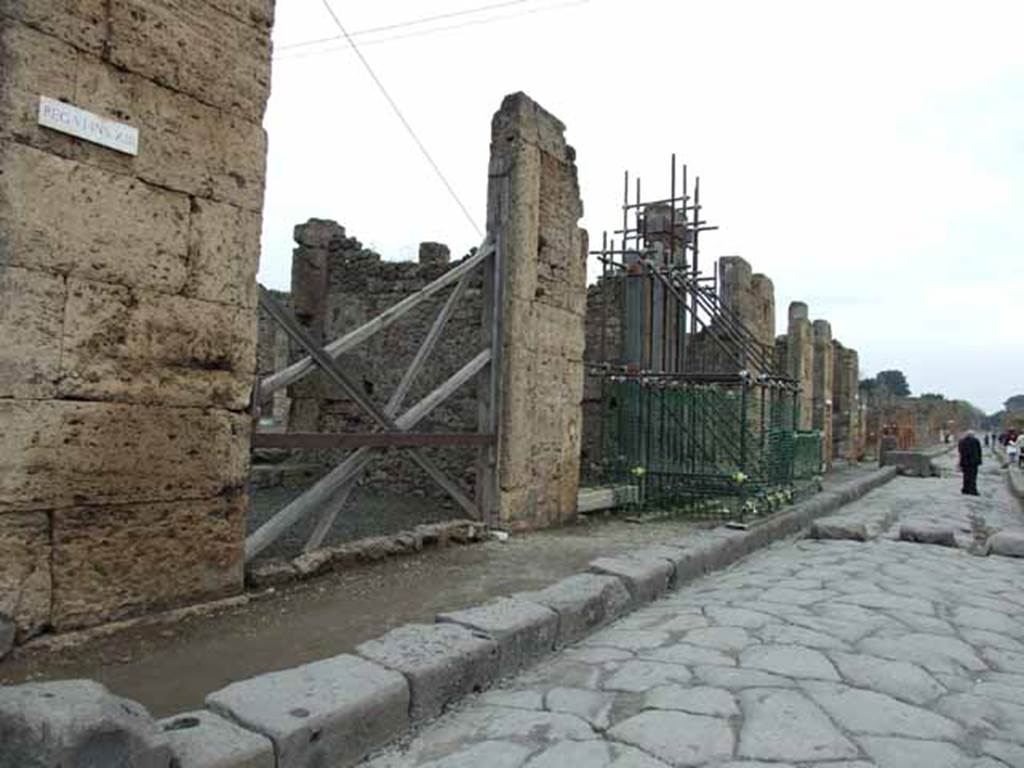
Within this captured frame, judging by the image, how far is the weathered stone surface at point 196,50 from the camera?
4.12m

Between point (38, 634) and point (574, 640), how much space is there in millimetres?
2723

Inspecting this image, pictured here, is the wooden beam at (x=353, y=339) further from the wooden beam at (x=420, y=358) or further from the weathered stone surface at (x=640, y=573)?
the weathered stone surface at (x=640, y=573)

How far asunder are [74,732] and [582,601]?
2937 mm

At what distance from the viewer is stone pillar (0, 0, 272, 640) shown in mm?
3666

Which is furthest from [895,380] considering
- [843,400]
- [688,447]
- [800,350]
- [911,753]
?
[911,753]

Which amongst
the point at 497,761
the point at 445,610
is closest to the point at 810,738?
the point at 497,761

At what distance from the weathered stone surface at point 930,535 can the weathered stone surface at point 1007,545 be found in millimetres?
539

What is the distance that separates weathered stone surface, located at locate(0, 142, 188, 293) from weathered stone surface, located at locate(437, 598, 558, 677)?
2394 millimetres

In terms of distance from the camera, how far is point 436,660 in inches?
137

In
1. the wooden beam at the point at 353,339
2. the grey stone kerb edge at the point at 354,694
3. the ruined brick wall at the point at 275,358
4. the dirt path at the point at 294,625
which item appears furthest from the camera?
the ruined brick wall at the point at 275,358

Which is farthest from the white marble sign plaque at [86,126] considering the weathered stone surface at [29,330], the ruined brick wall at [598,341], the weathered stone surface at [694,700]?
the ruined brick wall at [598,341]

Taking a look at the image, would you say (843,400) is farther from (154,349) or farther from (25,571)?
(25,571)

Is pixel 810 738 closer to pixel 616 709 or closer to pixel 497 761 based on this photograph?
pixel 616 709

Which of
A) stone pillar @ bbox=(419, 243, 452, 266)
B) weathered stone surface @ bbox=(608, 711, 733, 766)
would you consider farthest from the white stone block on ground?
stone pillar @ bbox=(419, 243, 452, 266)
